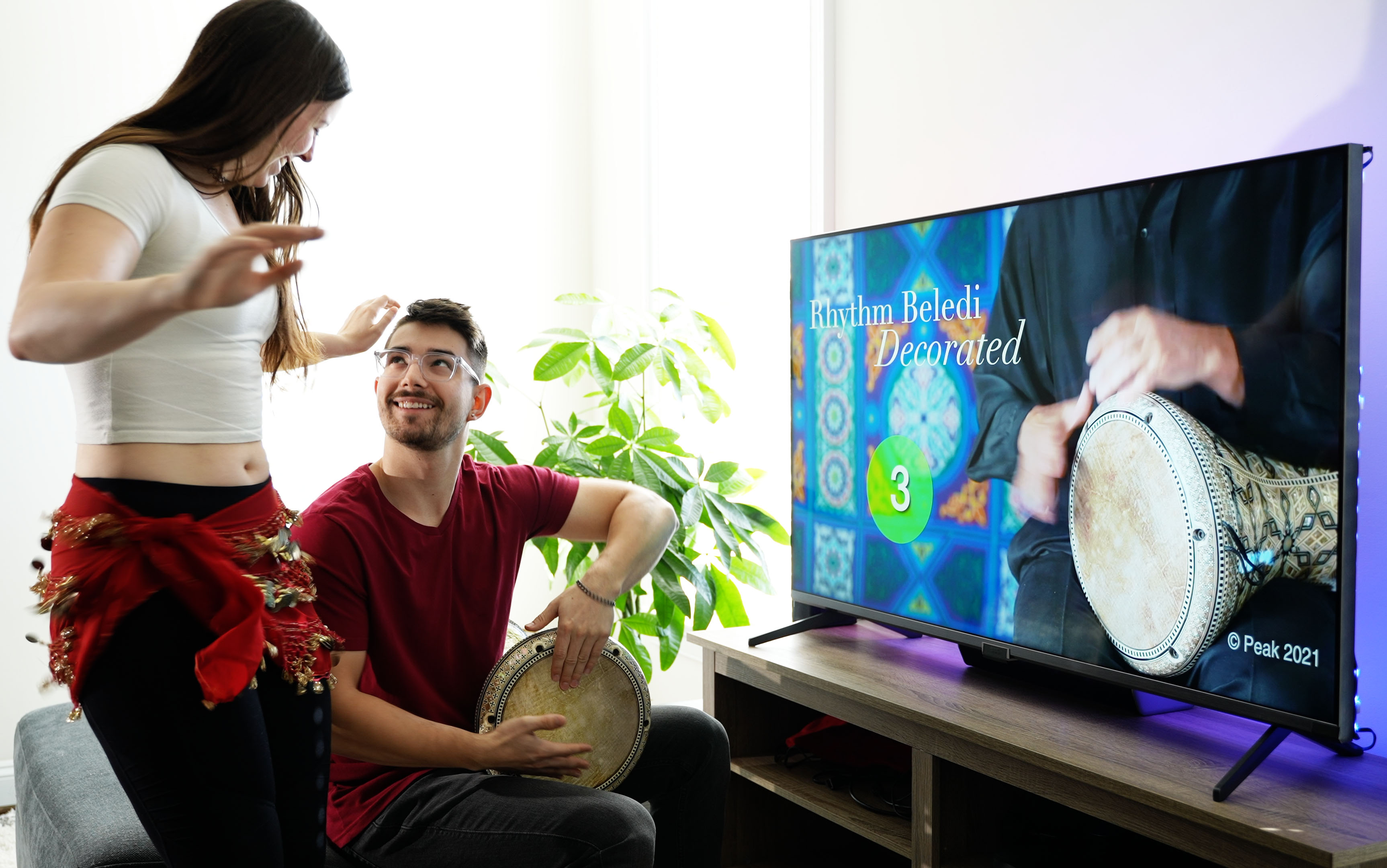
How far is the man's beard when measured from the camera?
1824mm

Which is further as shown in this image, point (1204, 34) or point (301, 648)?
point (1204, 34)

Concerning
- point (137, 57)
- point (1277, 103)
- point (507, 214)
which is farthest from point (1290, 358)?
point (137, 57)

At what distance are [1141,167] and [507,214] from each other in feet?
8.75

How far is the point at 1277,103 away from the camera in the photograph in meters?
1.79

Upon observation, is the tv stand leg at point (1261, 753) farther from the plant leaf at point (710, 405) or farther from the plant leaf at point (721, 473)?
the plant leaf at point (710, 405)

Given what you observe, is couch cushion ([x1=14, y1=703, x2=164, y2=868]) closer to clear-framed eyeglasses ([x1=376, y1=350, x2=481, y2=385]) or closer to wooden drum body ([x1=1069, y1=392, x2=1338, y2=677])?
clear-framed eyeglasses ([x1=376, y1=350, x2=481, y2=385])

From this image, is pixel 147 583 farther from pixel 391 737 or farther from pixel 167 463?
pixel 391 737

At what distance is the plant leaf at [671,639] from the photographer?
2.68m

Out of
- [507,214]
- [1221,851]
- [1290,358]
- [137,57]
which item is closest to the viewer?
[1221,851]

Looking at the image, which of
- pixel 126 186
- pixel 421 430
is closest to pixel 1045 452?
pixel 421 430

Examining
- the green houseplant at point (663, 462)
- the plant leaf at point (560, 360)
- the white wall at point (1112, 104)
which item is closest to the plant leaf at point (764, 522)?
the green houseplant at point (663, 462)

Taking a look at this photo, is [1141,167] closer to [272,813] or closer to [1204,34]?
[1204,34]

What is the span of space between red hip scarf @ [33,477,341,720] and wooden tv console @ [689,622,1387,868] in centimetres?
108

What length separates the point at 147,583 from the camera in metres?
1.15
